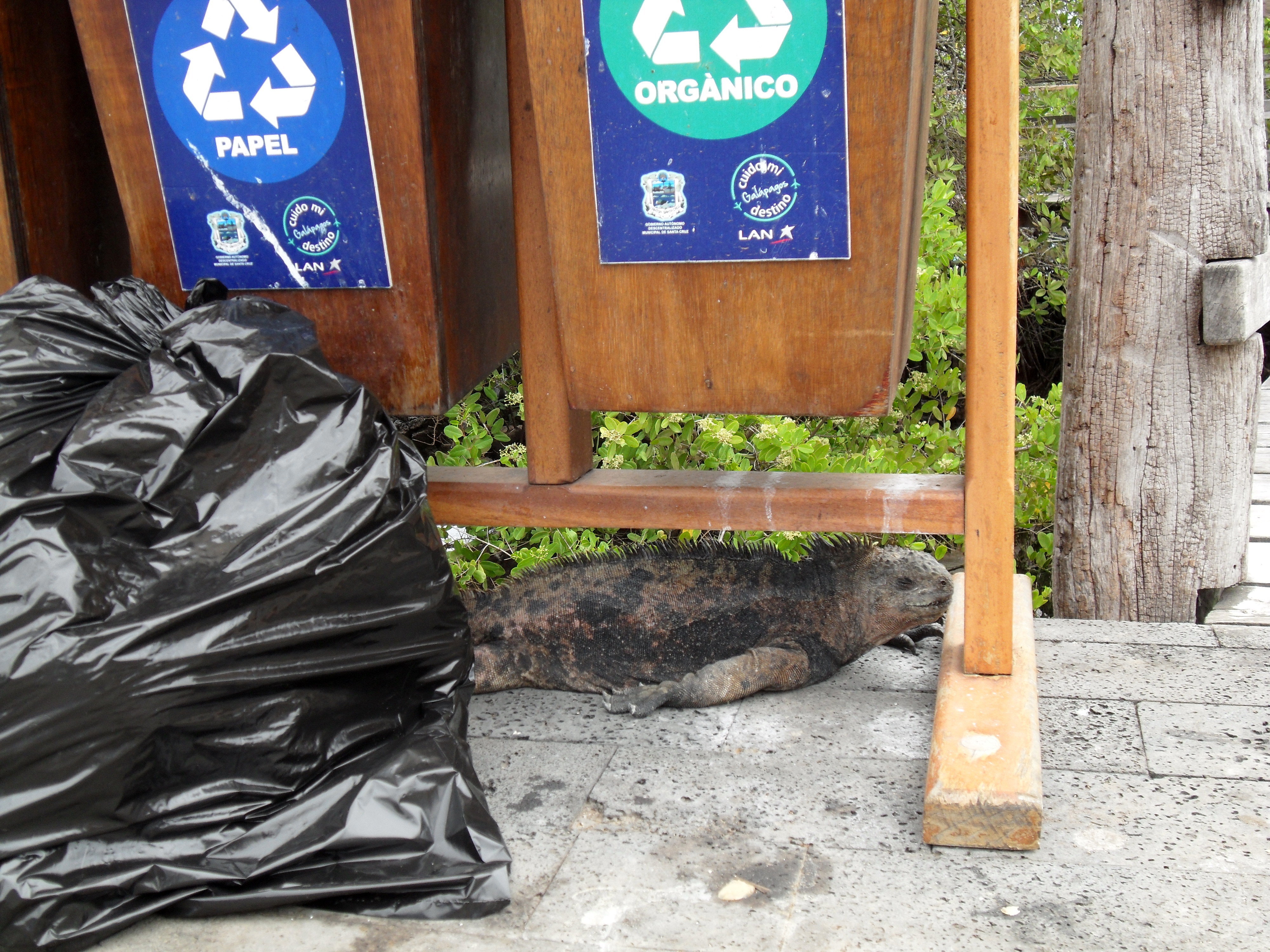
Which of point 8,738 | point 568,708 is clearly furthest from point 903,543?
point 8,738

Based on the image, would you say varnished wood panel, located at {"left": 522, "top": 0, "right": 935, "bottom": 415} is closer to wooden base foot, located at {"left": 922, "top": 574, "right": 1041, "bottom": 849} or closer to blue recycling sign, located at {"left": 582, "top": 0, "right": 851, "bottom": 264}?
blue recycling sign, located at {"left": 582, "top": 0, "right": 851, "bottom": 264}

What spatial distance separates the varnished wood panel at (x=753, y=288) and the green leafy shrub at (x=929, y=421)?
0.92m

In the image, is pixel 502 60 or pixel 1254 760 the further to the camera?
pixel 502 60

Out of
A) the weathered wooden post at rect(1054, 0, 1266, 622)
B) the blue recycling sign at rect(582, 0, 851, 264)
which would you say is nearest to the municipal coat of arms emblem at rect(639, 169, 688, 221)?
the blue recycling sign at rect(582, 0, 851, 264)

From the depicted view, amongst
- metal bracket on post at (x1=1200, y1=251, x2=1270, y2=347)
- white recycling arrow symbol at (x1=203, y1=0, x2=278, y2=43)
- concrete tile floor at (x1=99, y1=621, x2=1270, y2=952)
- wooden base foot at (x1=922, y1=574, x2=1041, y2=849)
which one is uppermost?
white recycling arrow symbol at (x1=203, y1=0, x2=278, y2=43)

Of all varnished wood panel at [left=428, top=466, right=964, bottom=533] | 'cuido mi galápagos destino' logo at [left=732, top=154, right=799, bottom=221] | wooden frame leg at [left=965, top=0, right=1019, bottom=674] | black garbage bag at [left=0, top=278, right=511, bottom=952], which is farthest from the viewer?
varnished wood panel at [left=428, top=466, right=964, bottom=533]

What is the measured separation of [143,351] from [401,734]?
0.93 metres

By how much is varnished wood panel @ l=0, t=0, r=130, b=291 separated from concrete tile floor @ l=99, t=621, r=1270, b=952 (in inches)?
59.7

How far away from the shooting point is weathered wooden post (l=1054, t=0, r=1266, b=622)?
310 cm

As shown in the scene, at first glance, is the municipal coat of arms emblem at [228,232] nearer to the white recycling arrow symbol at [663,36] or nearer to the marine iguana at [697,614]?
the white recycling arrow symbol at [663,36]

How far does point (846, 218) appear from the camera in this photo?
2.12 meters

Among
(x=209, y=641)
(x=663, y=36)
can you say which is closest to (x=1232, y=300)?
(x=663, y=36)

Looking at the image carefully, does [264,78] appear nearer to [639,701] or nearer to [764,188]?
[764,188]

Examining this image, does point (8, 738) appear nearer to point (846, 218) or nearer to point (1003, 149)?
point (846, 218)
